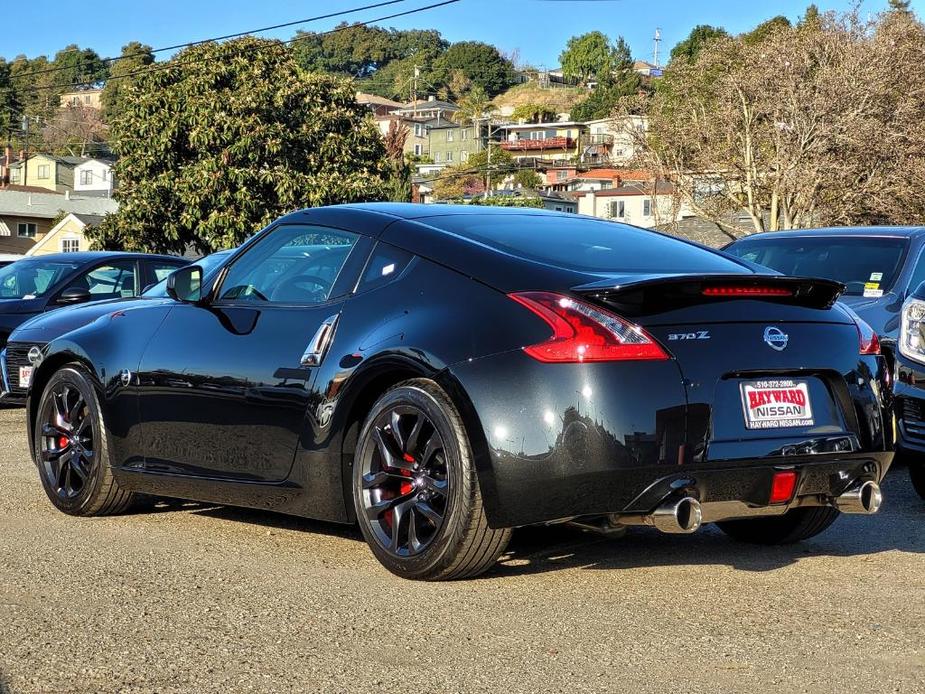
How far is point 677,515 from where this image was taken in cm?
469

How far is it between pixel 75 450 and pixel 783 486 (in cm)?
353

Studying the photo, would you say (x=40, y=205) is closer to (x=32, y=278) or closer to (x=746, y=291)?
(x=32, y=278)

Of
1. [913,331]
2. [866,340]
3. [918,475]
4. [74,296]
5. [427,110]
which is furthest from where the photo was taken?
[427,110]

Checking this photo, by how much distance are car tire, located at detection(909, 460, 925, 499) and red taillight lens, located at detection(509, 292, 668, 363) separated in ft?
11.3

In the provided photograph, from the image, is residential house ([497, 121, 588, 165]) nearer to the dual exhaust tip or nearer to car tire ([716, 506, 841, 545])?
car tire ([716, 506, 841, 545])

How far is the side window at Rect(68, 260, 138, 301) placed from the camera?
1398cm

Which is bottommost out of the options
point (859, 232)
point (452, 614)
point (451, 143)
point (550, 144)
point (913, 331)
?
point (452, 614)

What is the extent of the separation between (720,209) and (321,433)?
44459 millimetres

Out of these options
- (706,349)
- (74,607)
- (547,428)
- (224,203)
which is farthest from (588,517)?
(224,203)

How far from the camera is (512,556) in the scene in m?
5.58

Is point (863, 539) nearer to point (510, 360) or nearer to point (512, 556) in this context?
point (512, 556)

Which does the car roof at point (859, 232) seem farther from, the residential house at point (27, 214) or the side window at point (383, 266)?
the residential house at point (27, 214)

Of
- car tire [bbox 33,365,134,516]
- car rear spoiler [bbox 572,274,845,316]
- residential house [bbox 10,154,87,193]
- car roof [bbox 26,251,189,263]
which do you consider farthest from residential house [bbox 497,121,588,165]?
car rear spoiler [bbox 572,274,845,316]

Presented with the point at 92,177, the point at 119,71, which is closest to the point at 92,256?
the point at 92,177
